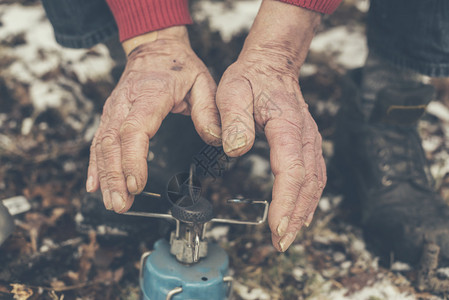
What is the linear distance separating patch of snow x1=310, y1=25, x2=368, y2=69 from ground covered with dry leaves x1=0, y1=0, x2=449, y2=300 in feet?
0.05

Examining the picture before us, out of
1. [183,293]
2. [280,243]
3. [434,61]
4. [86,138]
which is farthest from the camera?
[86,138]

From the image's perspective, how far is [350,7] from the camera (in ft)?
14.9

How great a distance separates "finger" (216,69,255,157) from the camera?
1.62 m

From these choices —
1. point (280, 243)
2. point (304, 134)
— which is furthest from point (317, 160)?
point (280, 243)

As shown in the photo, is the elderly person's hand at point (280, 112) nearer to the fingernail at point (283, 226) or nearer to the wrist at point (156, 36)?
the fingernail at point (283, 226)

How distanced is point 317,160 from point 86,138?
6.92ft

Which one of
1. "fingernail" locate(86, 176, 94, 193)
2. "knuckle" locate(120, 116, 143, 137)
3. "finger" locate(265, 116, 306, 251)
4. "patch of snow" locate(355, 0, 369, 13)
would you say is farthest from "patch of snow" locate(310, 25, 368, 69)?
"fingernail" locate(86, 176, 94, 193)

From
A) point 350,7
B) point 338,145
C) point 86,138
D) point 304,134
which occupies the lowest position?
point 86,138

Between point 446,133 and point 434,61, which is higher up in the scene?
point 434,61

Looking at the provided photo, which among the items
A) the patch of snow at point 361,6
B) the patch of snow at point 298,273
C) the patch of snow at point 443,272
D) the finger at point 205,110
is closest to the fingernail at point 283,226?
the finger at point 205,110

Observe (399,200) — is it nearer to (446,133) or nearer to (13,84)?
(446,133)

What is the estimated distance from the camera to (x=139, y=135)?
67.1 inches

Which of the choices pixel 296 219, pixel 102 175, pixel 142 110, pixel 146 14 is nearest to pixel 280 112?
pixel 296 219

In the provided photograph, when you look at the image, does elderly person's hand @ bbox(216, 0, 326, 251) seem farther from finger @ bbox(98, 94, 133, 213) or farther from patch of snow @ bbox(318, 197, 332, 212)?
patch of snow @ bbox(318, 197, 332, 212)
